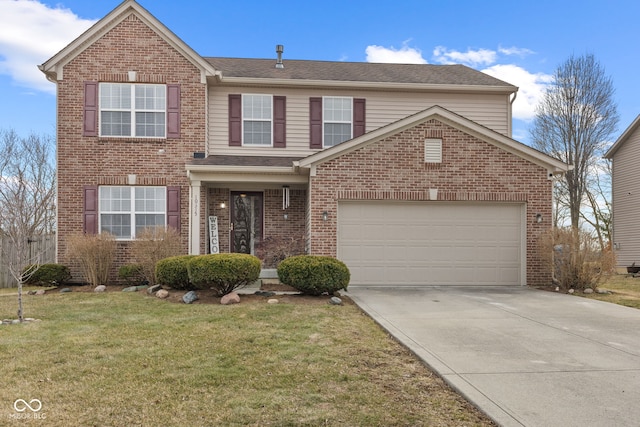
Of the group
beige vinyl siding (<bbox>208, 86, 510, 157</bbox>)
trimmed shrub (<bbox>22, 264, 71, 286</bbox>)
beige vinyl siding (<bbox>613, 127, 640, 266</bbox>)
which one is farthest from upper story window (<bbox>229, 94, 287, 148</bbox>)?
beige vinyl siding (<bbox>613, 127, 640, 266</bbox>)

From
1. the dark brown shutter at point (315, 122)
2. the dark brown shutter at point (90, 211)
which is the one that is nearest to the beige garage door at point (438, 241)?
the dark brown shutter at point (315, 122)

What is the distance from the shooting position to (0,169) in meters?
24.7

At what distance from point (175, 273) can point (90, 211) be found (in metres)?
4.26

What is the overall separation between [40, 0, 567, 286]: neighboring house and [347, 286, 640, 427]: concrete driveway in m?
2.21

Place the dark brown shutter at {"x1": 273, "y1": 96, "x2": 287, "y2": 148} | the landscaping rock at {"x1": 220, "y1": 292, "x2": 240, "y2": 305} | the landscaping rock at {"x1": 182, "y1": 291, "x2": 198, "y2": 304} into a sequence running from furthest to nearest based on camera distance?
1. the dark brown shutter at {"x1": 273, "y1": 96, "x2": 287, "y2": 148}
2. the landscaping rock at {"x1": 182, "y1": 291, "x2": 198, "y2": 304}
3. the landscaping rock at {"x1": 220, "y1": 292, "x2": 240, "y2": 305}

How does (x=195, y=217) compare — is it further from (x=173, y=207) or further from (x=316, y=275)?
(x=316, y=275)

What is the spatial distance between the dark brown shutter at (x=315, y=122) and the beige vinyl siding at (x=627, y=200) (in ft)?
48.1

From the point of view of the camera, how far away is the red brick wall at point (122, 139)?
43.0 ft

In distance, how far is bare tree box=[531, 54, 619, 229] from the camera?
26.2 m

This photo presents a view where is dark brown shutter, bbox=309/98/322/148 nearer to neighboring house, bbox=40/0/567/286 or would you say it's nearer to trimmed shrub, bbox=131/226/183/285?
neighboring house, bbox=40/0/567/286

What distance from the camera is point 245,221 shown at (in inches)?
561

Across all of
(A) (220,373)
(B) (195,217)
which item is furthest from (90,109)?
(A) (220,373)

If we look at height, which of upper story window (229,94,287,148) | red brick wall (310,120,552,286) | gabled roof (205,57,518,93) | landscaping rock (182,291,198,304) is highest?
gabled roof (205,57,518,93)

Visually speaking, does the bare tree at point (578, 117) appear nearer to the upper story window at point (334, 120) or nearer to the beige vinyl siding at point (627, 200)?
the beige vinyl siding at point (627, 200)
